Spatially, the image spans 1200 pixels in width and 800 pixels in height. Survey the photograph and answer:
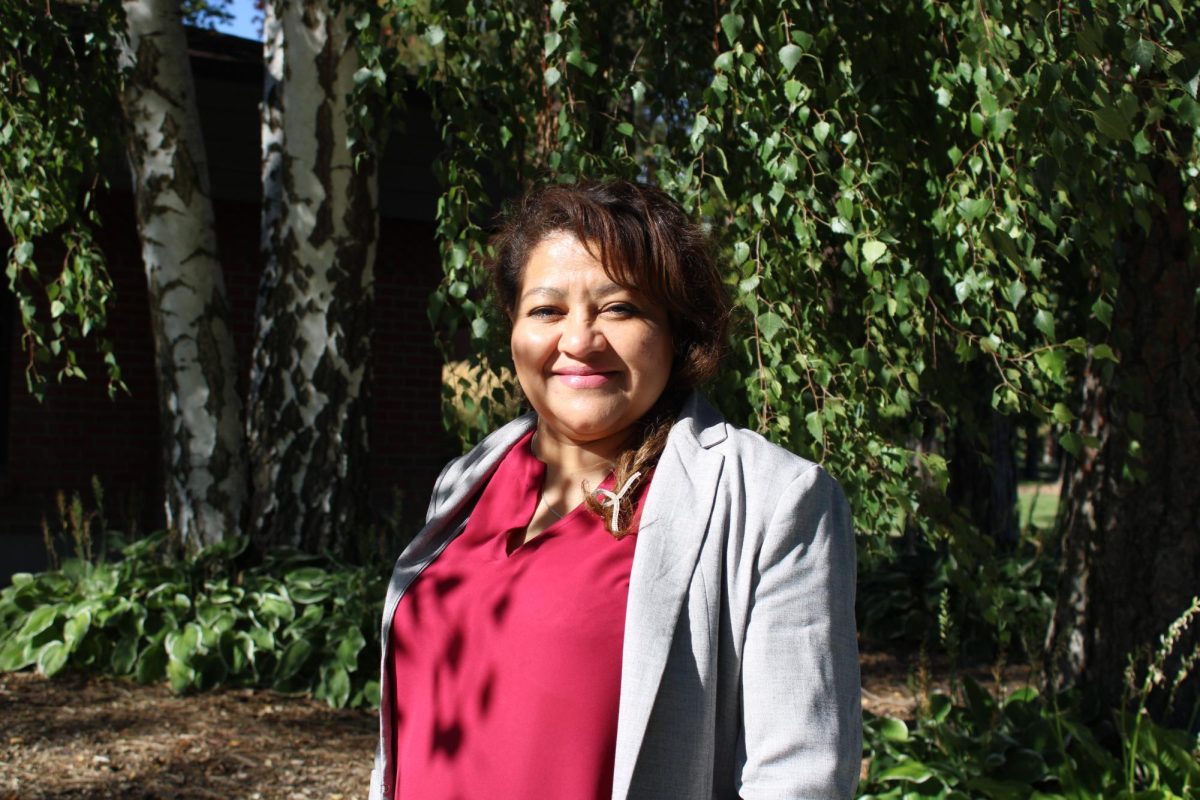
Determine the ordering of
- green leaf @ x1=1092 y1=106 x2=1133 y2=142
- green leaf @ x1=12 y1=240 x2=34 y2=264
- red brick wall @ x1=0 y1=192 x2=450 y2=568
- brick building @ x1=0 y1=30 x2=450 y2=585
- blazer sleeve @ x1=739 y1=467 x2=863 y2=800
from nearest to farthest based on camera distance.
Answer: blazer sleeve @ x1=739 y1=467 x2=863 y2=800 → green leaf @ x1=1092 y1=106 x2=1133 y2=142 → green leaf @ x1=12 y1=240 x2=34 y2=264 → brick building @ x1=0 y1=30 x2=450 y2=585 → red brick wall @ x1=0 y1=192 x2=450 y2=568

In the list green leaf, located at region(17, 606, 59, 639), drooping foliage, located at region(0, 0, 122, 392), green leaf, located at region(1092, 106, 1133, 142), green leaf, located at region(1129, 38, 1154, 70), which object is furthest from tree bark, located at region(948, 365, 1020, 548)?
green leaf, located at region(1092, 106, 1133, 142)

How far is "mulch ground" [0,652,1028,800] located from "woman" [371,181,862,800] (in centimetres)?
277

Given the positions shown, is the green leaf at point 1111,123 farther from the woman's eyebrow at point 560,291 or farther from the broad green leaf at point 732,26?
the woman's eyebrow at point 560,291

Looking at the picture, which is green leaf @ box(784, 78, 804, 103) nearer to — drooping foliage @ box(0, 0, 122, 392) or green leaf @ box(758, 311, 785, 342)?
green leaf @ box(758, 311, 785, 342)

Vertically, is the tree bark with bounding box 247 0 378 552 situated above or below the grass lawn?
above

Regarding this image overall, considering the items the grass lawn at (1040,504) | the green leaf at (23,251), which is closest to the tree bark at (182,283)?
the green leaf at (23,251)

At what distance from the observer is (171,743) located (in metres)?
5.03

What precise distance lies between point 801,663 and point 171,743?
4097 mm

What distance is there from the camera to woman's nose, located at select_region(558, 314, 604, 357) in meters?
1.88

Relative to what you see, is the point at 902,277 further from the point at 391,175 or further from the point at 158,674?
the point at 391,175

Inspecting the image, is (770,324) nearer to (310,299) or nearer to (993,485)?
(310,299)

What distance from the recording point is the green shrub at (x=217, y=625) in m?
5.77

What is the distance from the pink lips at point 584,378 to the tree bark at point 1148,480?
3001mm

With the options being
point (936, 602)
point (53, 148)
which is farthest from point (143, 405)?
point (936, 602)
